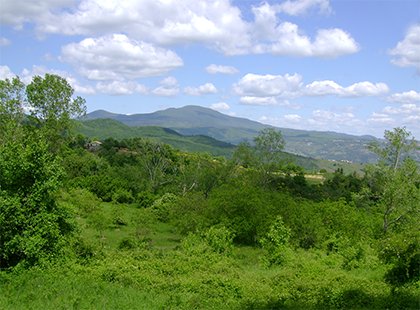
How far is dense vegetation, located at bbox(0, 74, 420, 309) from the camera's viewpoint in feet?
82.3

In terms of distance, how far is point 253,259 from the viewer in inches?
1630

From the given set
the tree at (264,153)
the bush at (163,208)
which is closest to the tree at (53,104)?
the bush at (163,208)

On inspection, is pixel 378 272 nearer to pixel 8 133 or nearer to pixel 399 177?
pixel 399 177

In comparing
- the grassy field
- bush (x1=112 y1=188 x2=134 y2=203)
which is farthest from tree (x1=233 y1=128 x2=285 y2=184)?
the grassy field

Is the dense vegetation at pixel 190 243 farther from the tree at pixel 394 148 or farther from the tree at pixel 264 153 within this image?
the tree at pixel 264 153

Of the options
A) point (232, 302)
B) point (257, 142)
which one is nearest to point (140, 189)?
point (257, 142)

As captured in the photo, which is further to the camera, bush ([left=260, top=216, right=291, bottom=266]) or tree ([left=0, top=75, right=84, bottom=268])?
bush ([left=260, top=216, right=291, bottom=266])

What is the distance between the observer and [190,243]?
39062mm

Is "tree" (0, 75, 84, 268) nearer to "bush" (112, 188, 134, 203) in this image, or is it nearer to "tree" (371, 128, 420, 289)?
"tree" (371, 128, 420, 289)

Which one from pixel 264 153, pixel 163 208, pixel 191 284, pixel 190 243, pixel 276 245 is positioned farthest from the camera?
pixel 264 153

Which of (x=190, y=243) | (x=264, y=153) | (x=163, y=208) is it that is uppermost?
(x=264, y=153)

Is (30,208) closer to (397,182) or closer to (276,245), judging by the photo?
(276,245)

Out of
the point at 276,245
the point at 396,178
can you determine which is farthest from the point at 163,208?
the point at 396,178

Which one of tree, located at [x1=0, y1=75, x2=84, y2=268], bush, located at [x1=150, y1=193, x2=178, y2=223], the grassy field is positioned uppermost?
tree, located at [x1=0, y1=75, x2=84, y2=268]
